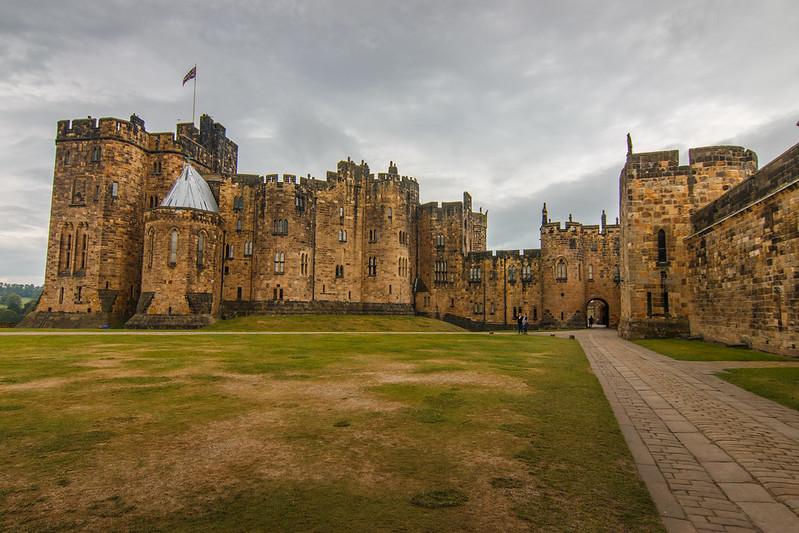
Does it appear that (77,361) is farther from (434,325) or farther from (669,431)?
(434,325)

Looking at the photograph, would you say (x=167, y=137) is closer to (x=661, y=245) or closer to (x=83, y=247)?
(x=83, y=247)

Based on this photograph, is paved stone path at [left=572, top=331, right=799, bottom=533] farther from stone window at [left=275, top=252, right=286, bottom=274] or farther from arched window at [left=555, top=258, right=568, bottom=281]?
arched window at [left=555, top=258, right=568, bottom=281]

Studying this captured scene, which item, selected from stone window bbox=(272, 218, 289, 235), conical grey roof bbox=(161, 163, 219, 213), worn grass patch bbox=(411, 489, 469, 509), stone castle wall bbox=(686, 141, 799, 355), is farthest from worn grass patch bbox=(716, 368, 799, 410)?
conical grey roof bbox=(161, 163, 219, 213)

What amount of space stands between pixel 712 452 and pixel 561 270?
157 ft

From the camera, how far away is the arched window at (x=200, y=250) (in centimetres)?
4250

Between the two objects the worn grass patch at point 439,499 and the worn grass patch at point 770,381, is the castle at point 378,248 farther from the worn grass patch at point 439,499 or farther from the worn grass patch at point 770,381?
the worn grass patch at point 439,499

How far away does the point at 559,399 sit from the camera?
10.1m

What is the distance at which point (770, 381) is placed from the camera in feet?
41.2

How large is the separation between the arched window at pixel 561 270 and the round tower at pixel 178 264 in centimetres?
3503

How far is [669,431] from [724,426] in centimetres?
114

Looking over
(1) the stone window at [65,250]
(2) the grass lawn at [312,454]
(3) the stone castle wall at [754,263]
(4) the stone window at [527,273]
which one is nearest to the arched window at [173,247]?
(1) the stone window at [65,250]

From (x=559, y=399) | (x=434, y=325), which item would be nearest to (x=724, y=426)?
(x=559, y=399)

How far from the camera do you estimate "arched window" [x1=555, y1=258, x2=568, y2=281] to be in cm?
5253

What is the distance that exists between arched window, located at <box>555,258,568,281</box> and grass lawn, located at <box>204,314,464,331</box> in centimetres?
1313
